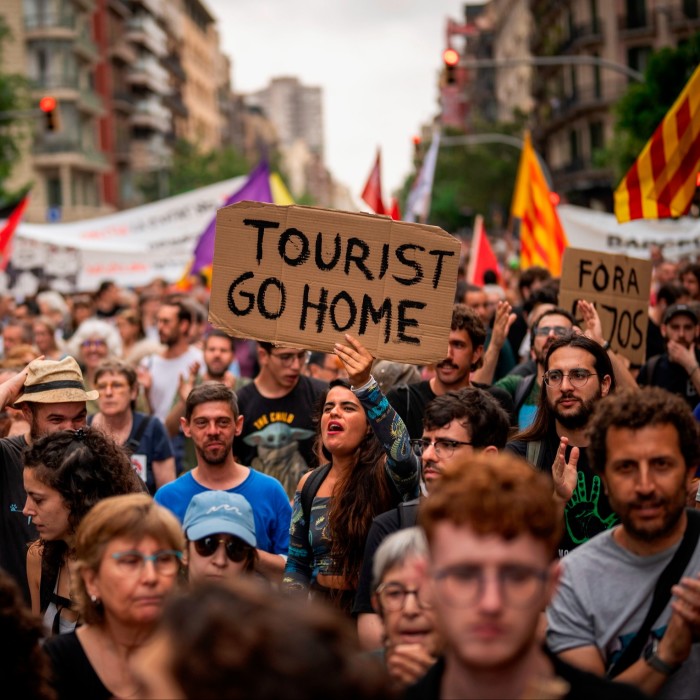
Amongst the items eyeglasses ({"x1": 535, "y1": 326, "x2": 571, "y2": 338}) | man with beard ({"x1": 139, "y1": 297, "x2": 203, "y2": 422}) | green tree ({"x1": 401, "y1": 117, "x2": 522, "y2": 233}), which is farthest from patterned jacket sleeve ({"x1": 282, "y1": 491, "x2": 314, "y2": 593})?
green tree ({"x1": 401, "y1": 117, "x2": 522, "y2": 233})

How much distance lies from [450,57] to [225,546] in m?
14.8

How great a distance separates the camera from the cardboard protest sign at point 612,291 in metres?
8.06

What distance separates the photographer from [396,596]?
3449mm

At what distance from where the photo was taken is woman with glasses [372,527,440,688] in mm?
3363

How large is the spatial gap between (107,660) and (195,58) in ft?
350

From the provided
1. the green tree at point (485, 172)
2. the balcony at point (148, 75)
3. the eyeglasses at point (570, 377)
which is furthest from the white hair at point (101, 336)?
the balcony at point (148, 75)

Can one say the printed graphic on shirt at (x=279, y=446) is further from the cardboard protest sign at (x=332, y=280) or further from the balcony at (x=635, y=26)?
the balcony at (x=635, y=26)

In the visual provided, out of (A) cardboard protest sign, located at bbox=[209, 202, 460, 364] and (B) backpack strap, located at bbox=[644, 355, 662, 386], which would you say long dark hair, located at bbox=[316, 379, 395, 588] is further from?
(B) backpack strap, located at bbox=[644, 355, 662, 386]

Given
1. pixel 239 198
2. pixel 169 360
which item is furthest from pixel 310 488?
pixel 239 198

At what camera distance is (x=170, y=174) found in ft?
238

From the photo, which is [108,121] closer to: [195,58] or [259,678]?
[195,58]

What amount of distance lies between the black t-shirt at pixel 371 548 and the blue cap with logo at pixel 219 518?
41 cm

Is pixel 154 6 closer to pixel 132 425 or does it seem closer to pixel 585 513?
pixel 132 425

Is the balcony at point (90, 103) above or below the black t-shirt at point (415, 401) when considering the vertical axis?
above
